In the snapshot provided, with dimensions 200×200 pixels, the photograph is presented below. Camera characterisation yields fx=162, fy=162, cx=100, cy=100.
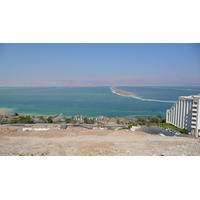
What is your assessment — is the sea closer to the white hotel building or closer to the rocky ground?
the white hotel building

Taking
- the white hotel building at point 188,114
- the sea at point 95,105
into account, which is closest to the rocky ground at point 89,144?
the white hotel building at point 188,114

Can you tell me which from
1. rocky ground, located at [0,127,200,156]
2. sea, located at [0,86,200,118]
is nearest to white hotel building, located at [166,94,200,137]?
rocky ground, located at [0,127,200,156]

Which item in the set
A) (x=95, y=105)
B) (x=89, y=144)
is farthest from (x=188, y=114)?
(x=95, y=105)

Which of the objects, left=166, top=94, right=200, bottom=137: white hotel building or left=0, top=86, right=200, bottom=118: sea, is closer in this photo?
left=166, top=94, right=200, bottom=137: white hotel building

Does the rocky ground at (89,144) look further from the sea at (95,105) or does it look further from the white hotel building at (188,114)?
the sea at (95,105)

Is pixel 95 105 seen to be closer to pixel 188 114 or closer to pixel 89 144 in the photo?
pixel 188 114

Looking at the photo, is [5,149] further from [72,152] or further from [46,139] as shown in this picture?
[72,152]
